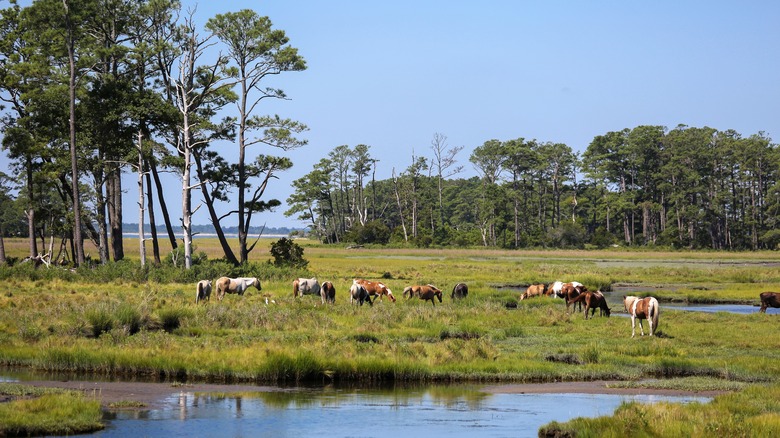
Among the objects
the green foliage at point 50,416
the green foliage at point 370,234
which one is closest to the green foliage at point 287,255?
the green foliage at point 50,416

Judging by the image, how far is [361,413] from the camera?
17.1m

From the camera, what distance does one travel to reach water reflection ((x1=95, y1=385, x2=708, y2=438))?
50.8 feet

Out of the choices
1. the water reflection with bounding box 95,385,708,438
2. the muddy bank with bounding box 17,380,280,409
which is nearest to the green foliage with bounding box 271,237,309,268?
the muddy bank with bounding box 17,380,280,409

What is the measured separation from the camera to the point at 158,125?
50.2 m

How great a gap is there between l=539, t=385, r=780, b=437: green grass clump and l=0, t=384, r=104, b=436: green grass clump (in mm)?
8128

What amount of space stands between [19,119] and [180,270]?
14.7 meters

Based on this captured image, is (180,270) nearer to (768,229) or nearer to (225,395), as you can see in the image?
(225,395)

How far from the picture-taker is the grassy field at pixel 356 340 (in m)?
21.2

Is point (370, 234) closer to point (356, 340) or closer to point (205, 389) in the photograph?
point (356, 340)

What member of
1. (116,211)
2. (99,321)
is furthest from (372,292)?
(116,211)

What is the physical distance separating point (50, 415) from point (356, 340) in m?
11.0

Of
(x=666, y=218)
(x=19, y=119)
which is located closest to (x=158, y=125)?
(x=19, y=119)

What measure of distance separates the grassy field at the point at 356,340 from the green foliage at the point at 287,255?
14331 mm

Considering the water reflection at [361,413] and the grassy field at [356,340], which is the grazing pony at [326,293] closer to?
the grassy field at [356,340]
